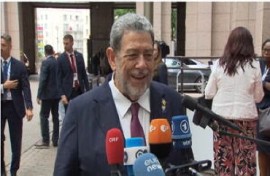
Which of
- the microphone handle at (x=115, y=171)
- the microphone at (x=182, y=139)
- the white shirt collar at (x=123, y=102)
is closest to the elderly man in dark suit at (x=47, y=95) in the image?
the white shirt collar at (x=123, y=102)

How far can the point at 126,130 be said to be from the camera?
230 centimetres

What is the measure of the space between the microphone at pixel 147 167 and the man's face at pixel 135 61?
53 cm

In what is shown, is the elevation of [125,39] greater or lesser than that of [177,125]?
greater

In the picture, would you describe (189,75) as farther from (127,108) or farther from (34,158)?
(127,108)

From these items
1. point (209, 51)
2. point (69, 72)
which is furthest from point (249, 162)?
point (209, 51)

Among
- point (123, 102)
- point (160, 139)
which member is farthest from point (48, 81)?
point (160, 139)

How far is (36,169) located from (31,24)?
29.8 m

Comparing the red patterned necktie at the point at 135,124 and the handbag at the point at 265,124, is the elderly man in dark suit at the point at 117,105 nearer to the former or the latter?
the red patterned necktie at the point at 135,124

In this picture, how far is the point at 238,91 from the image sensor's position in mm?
4750

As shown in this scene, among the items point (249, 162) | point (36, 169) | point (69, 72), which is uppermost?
point (69, 72)

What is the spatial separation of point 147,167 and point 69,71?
6.88 meters

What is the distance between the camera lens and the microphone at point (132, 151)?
1902mm

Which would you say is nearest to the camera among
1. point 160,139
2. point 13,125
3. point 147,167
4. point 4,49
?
point 147,167

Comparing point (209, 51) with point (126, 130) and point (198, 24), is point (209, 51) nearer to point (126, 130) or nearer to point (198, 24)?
point (198, 24)
